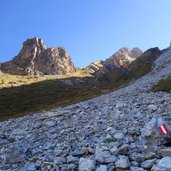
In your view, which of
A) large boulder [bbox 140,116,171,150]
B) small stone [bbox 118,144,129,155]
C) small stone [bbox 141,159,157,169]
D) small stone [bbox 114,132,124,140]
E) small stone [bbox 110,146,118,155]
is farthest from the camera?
small stone [bbox 114,132,124,140]

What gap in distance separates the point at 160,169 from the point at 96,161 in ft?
13.2

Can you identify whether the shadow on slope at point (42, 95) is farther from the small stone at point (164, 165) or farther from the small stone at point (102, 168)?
the small stone at point (164, 165)

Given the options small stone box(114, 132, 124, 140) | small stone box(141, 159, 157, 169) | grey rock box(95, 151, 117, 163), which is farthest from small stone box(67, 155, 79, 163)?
small stone box(141, 159, 157, 169)

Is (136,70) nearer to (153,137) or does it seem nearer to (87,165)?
(153,137)

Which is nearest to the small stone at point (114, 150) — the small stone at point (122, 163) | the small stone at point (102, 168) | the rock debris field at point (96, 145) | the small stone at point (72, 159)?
the rock debris field at point (96, 145)

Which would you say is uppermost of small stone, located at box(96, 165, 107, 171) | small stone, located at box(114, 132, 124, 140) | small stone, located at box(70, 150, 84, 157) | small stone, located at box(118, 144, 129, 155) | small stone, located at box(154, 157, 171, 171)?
small stone, located at box(114, 132, 124, 140)

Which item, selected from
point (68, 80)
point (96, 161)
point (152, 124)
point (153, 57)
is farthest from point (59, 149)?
point (68, 80)

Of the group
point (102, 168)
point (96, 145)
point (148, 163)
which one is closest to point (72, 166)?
point (102, 168)

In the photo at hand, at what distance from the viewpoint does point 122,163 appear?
15156 millimetres

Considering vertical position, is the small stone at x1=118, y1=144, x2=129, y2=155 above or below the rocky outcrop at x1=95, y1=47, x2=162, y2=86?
below

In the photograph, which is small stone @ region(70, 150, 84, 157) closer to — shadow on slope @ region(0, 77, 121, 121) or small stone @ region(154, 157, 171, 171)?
small stone @ region(154, 157, 171, 171)

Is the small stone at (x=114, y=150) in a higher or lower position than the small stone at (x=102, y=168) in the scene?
higher

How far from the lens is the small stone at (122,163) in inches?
592

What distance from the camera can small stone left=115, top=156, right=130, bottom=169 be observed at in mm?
15029
